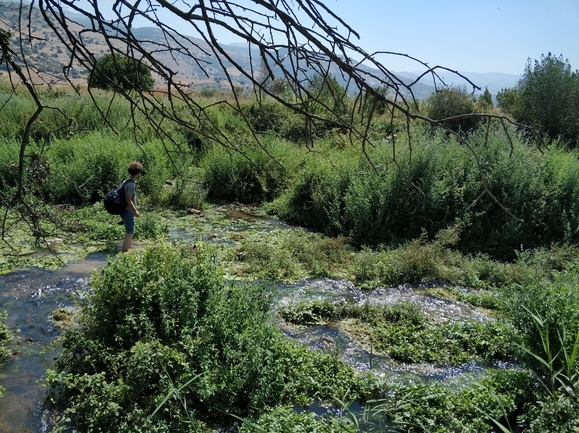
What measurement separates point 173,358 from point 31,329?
2579 mm

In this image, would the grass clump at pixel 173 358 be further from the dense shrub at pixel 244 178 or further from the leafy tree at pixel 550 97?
the leafy tree at pixel 550 97

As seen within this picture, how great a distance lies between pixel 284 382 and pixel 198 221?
697 cm

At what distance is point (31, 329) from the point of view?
5812mm

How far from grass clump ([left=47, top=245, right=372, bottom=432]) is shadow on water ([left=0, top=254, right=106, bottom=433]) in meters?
0.28

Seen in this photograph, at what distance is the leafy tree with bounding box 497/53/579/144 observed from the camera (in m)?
21.1

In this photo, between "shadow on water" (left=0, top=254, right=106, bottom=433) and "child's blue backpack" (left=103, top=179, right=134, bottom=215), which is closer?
"shadow on water" (left=0, top=254, right=106, bottom=433)

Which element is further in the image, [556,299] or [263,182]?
[263,182]

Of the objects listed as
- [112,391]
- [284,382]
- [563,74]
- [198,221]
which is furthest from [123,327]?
[563,74]

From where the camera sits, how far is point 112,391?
156 inches

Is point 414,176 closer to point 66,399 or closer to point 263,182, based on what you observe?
point 263,182

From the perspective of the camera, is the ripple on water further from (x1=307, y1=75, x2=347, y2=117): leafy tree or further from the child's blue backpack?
(x1=307, y1=75, x2=347, y2=117): leafy tree

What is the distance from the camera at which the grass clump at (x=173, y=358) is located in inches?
157

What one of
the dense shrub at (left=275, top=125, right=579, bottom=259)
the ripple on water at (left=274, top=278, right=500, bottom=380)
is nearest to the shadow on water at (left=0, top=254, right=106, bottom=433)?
the ripple on water at (left=274, top=278, right=500, bottom=380)

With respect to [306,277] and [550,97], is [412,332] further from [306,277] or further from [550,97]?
[550,97]
